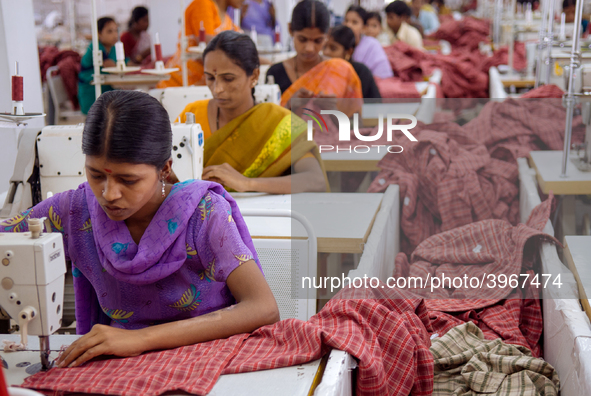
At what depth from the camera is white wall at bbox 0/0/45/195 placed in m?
2.54

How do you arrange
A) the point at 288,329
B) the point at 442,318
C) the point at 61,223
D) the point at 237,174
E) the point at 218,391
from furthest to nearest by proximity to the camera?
1. the point at 237,174
2. the point at 442,318
3. the point at 61,223
4. the point at 288,329
5. the point at 218,391

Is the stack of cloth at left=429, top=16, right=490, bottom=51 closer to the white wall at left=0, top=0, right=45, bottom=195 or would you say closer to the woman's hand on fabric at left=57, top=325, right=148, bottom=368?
the white wall at left=0, top=0, right=45, bottom=195

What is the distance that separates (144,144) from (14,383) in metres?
0.43

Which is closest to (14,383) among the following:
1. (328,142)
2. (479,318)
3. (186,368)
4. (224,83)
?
(186,368)

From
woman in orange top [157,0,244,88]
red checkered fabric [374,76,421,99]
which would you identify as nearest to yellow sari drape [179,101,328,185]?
woman in orange top [157,0,244,88]

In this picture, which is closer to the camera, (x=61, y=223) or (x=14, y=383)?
(x=14, y=383)

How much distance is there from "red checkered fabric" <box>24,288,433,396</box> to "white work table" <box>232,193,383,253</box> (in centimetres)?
60

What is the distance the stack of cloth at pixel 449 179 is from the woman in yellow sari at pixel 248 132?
63 cm

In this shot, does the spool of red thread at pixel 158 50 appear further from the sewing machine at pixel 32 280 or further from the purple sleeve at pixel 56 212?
the sewing machine at pixel 32 280

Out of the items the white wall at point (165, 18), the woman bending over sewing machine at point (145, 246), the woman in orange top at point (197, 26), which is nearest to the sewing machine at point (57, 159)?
the woman bending over sewing machine at point (145, 246)

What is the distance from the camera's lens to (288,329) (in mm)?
1047

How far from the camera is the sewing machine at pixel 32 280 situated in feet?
3.17

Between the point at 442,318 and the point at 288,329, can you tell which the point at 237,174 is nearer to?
the point at 442,318

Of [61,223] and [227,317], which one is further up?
[61,223]
